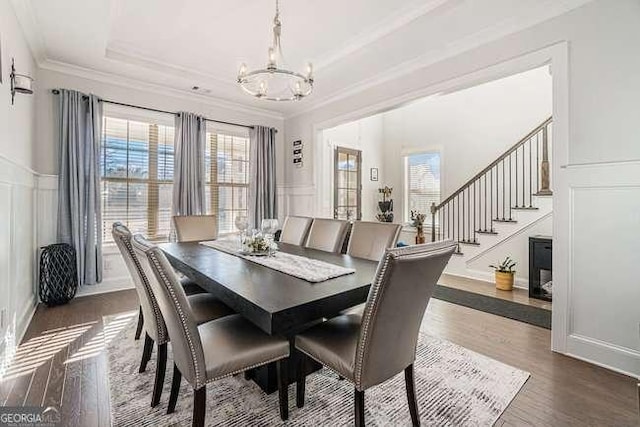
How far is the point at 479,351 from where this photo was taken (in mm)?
2457

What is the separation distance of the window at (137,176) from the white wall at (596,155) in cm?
437

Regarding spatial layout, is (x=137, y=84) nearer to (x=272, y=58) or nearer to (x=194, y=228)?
(x=194, y=228)

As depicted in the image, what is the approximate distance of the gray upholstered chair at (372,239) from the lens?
2.48 m

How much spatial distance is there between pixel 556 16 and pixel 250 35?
8.72 feet

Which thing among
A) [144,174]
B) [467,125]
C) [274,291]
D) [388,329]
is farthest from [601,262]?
[144,174]

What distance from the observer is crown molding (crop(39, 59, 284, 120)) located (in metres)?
3.63

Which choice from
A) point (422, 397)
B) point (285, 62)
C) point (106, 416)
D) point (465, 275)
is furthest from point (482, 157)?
point (106, 416)

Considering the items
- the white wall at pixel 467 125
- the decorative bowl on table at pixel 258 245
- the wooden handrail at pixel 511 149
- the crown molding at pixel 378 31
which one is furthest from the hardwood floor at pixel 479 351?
the white wall at pixel 467 125

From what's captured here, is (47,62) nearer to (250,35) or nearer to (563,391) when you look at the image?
(250,35)

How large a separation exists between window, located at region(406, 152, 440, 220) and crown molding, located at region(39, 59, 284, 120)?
3379 mm

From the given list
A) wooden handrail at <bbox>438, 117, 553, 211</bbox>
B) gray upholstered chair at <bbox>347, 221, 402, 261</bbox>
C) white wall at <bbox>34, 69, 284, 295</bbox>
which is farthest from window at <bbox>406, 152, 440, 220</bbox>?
gray upholstered chair at <bbox>347, 221, 402, 261</bbox>

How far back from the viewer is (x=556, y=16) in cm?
249

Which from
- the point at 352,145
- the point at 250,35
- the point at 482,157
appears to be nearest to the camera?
the point at 250,35

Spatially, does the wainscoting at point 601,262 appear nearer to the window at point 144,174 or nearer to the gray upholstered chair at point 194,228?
the gray upholstered chair at point 194,228
